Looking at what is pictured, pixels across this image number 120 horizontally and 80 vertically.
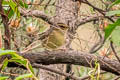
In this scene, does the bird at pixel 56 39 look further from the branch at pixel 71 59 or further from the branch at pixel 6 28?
the branch at pixel 6 28

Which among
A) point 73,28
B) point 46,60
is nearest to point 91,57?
point 46,60

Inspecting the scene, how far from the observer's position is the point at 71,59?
51.9 inches

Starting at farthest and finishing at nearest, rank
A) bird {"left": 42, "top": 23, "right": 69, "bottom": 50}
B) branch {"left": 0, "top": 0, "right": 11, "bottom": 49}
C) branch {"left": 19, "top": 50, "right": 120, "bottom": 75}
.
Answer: bird {"left": 42, "top": 23, "right": 69, "bottom": 50} < branch {"left": 19, "top": 50, "right": 120, "bottom": 75} < branch {"left": 0, "top": 0, "right": 11, "bottom": 49}

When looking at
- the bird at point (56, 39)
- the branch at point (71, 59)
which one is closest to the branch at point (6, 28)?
the branch at point (71, 59)

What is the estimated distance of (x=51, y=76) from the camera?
2.04m

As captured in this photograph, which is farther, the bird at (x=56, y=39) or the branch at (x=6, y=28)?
the bird at (x=56, y=39)

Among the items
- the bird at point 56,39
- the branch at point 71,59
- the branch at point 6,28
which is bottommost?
the branch at point 71,59

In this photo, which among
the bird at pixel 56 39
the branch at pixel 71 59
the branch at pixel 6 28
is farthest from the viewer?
the bird at pixel 56 39

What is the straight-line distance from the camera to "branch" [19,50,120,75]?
4.20ft

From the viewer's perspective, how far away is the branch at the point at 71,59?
128 centimetres

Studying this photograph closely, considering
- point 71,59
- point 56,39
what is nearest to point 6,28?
point 71,59

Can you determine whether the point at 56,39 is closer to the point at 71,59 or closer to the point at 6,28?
the point at 71,59

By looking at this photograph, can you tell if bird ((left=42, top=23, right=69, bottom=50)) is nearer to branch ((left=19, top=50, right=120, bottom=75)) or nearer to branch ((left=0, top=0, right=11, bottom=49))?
branch ((left=19, top=50, right=120, bottom=75))

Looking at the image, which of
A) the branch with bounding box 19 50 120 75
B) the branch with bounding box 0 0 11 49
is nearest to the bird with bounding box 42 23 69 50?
the branch with bounding box 19 50 120 75
